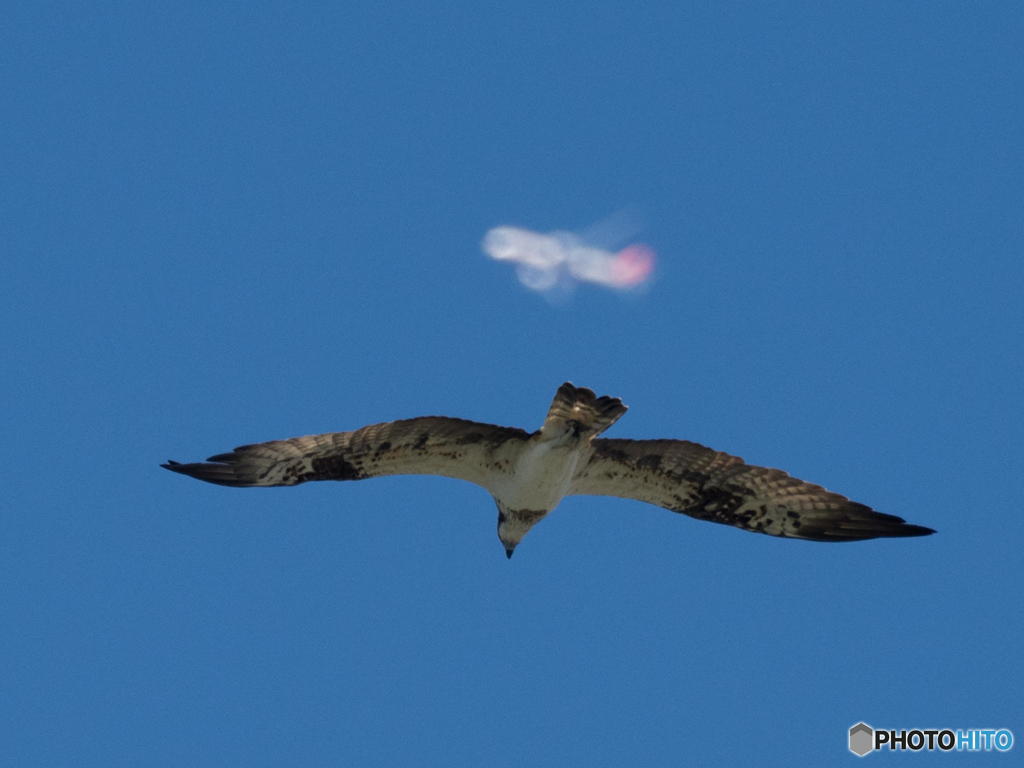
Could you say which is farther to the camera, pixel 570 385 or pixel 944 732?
pixel 944 732

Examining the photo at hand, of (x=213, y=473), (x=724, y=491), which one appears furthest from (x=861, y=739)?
(x=213, y=473)

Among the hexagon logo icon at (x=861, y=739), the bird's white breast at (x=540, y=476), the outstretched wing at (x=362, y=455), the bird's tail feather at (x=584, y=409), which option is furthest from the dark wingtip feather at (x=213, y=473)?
the hexagon logo icon at (x=861, y=739)

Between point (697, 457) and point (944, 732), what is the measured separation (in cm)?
493

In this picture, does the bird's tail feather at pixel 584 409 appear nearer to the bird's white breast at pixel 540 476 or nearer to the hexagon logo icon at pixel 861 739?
the bird's white breast at pixel 540 476

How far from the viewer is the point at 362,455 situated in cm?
1520

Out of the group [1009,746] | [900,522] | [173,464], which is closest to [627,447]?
[900,522]

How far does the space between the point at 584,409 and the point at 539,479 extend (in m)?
1.30

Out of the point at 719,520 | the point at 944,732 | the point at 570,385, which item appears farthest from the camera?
the point at 944,732

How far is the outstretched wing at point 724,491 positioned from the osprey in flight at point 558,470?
0.04ft

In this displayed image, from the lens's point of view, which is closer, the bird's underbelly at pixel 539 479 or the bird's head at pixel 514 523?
the bird's underbelly at pixel 539 479

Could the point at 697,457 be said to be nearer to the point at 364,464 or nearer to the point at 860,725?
the point at 364,464

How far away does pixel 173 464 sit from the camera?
1512cm

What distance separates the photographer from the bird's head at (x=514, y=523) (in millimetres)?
15914

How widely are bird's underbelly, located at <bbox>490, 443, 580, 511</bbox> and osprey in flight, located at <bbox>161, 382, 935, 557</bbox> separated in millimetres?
13
